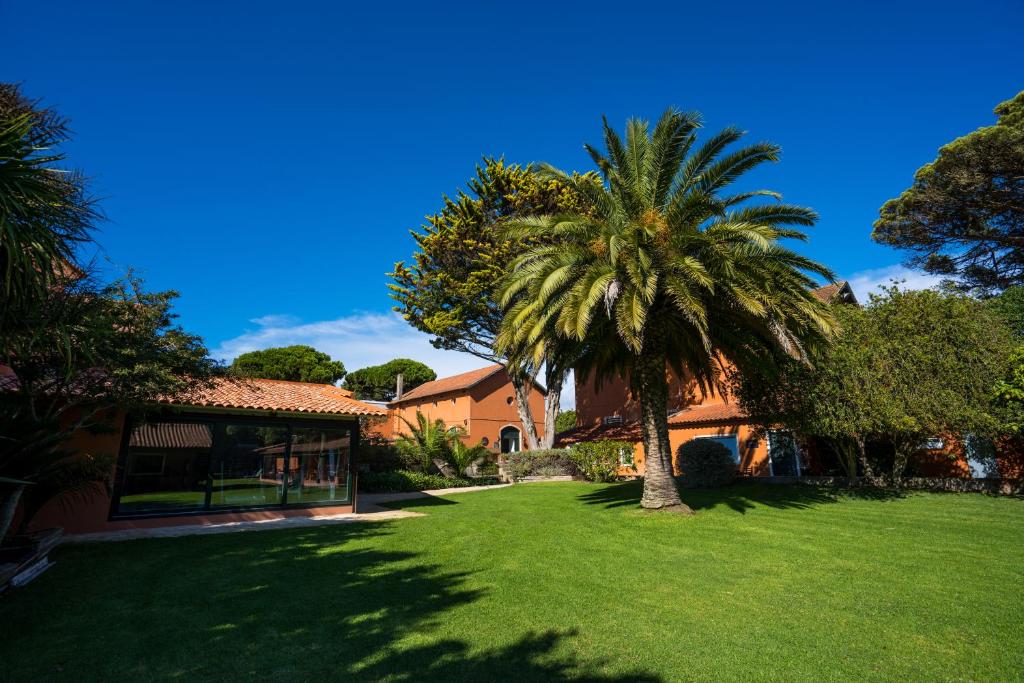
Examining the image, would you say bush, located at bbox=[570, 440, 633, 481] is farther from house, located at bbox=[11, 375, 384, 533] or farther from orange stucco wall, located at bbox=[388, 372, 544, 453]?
orange stucco wall, located at bbox=[388, 372, 544, 453]

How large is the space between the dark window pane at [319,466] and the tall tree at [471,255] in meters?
10.9

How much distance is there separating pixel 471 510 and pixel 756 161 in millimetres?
12012

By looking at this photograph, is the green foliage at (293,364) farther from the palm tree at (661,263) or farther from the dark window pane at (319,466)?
the palm tree at (661,263)

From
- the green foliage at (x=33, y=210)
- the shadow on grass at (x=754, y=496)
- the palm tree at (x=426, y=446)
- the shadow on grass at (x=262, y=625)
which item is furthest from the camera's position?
the palm tree at (x=426, y=446)

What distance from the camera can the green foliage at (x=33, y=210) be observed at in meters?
4.93

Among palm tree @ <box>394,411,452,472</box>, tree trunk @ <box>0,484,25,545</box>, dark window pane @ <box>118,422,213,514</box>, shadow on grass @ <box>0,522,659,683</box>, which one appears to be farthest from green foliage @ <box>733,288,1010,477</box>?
tree trunk @ <box>0,484,25,545</box>

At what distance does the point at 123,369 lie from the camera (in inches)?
348

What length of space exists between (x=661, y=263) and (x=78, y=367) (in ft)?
39.7

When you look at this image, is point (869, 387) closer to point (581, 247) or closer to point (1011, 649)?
point (581, 247)

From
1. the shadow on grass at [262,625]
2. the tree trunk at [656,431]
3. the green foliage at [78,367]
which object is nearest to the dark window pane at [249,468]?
the green foliage at [78,367]

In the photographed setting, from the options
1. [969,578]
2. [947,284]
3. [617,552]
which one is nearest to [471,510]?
[617,552]

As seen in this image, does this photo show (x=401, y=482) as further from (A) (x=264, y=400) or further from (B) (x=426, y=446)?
(A) (x=264, y=400)

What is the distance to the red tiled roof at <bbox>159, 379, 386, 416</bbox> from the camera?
1244 centimetres

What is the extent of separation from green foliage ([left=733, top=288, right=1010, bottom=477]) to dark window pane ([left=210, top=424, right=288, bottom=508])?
575 inches
